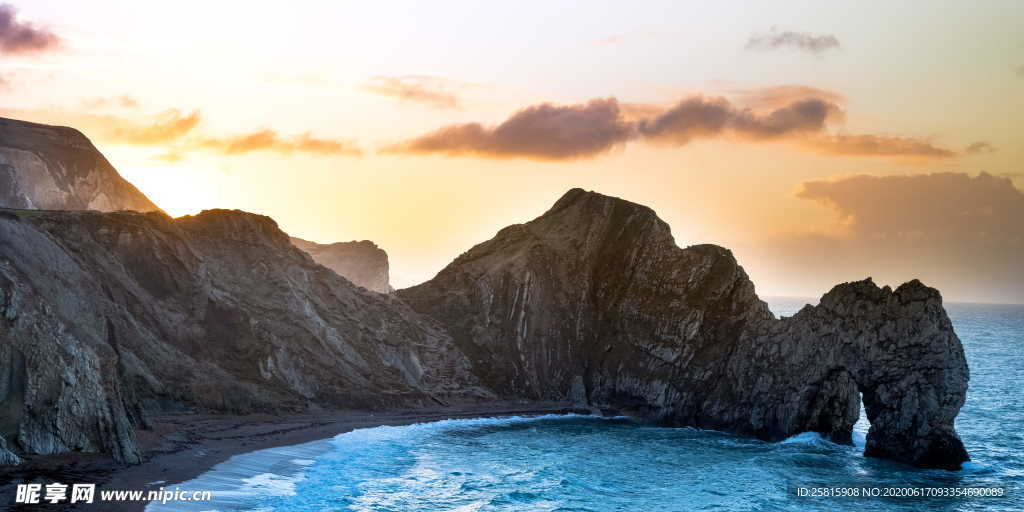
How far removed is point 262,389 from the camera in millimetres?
85188

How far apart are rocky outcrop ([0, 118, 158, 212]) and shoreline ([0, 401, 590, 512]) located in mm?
61799

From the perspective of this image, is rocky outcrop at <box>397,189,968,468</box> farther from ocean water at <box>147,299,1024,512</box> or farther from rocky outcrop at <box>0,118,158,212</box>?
rocky outcrop at <box>0,118,158,212</box>

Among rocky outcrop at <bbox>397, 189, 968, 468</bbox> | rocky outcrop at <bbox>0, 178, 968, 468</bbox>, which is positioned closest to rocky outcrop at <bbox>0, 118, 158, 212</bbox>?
rocky outcrop at <bbox>0, 178, 968, 468</bbox>

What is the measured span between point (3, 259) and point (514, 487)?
38.2 m

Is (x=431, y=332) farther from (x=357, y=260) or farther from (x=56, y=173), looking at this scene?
(x=357, y=260)

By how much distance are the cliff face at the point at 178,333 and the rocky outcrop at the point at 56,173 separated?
35180 mm

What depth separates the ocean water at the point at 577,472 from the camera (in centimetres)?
5909

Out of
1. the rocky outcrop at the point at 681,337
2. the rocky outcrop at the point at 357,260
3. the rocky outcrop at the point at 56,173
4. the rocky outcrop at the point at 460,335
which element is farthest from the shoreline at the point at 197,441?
the rocky outcrop at the point at 357,260

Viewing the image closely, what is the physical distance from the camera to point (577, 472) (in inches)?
2808

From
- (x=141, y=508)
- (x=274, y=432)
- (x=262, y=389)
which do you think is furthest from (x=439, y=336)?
(x=141, y=508)

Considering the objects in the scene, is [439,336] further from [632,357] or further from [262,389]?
[262,389]

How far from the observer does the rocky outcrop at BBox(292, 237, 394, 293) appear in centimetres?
18050

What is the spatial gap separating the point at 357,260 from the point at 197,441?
119 meters

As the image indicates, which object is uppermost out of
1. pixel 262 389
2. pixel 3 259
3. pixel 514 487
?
pixel 3 259
